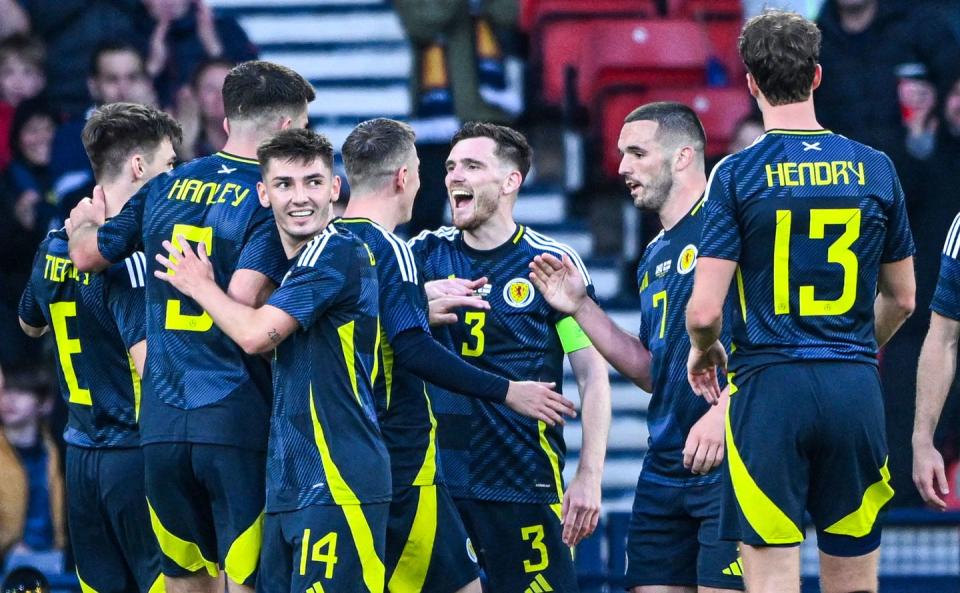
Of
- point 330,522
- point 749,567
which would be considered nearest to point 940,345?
point 749,567

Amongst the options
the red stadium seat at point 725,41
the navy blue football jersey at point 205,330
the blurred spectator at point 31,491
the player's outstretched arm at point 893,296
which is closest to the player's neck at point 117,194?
the navy blue football jersey at point 205,330

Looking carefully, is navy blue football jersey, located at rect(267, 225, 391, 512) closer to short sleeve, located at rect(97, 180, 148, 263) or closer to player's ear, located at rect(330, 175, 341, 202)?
player's ear, located at rect(330, 175, 341, 202)

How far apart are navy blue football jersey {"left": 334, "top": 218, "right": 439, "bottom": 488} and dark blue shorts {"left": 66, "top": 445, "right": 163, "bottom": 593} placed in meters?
1.20

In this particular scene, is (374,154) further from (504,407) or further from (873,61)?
(873,61)

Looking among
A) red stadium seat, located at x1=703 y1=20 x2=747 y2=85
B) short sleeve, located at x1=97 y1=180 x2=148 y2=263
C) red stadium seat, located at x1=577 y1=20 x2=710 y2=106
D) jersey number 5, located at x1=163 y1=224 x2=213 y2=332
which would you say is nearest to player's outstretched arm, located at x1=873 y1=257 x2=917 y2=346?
jersey number 5, located at x1=163 y1=224 x2=213 y2=332

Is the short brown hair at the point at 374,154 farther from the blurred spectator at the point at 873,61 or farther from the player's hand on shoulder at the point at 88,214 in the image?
the blurred spectator at the point at 873,61

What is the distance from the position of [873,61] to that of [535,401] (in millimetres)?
5379

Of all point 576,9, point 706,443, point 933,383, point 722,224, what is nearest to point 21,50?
point 576,9

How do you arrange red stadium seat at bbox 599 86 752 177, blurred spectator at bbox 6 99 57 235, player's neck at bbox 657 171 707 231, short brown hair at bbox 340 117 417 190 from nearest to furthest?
short brown hair at bbox 340 117 417 190, player's neck at bbox 657 171 707 231, blurred spectator at bbox 6 99 57 235, red stadium seat at bbox 599 86 752 177

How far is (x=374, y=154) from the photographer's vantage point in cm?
539

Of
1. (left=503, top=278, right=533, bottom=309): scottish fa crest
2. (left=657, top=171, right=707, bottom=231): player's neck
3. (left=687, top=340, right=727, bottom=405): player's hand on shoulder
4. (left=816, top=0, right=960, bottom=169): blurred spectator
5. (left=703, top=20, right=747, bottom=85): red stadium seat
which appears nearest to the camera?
(left=687, top=340, right=727, bottom=405): player's hand on shoulder

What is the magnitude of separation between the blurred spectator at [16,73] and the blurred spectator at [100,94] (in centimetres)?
45

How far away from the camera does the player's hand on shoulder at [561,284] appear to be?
18.9 ft

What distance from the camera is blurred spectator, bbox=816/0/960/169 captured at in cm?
960
